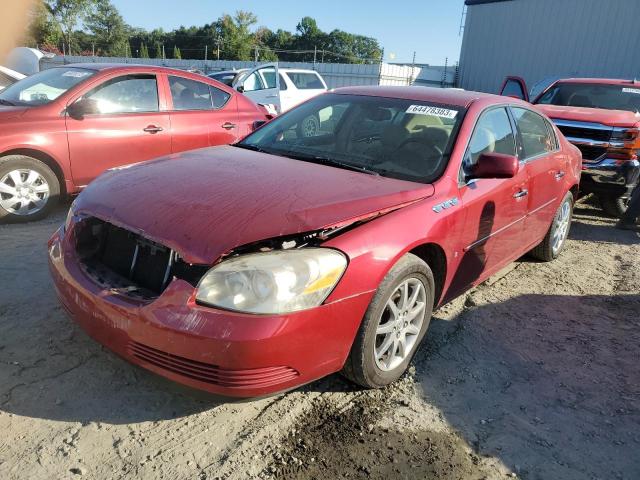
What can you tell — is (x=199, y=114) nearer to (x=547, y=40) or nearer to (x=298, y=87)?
(x=298, y=87)

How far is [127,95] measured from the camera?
224 inches

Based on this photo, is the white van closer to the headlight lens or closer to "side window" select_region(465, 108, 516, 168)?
"side window" select_region(465, 108, 516, 168)

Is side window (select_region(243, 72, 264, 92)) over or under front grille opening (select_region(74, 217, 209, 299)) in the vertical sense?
over

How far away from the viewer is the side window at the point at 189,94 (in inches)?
241

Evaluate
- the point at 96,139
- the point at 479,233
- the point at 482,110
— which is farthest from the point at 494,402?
the point at 96,139

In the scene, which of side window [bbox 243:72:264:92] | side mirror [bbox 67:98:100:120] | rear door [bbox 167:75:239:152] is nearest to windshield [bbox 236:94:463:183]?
side mirror [bbox 67:98:100:120]

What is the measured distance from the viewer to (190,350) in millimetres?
2127

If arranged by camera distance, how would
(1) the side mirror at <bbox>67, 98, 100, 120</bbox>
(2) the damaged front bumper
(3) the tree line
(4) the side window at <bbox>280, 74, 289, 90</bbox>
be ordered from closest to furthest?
1. (2) the damaged front bumper
2. (1) the side mirror at <bbox>67, 98, 100, 120</bbox>
3. (4) the side window at <bbox>280, 74, 289, 90</bbox>
4. (3) the tree line

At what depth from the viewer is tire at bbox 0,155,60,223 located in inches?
193

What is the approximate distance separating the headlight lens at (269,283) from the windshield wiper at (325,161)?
105 cm

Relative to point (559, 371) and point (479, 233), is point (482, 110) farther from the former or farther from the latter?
point (559, 371)

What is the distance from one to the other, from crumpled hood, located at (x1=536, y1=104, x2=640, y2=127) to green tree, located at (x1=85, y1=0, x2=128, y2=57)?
54176 millimetres

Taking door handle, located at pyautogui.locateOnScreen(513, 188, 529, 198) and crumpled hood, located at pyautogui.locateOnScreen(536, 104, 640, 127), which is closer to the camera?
door handle, located at pyautogui.locateOnScreen(513, 188, 529, 198)

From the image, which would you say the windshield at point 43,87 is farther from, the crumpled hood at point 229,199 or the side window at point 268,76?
the side window at point 268,76
